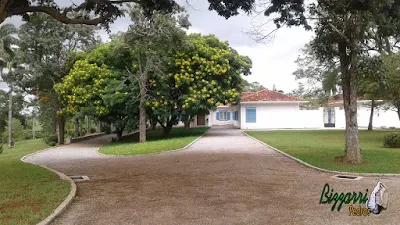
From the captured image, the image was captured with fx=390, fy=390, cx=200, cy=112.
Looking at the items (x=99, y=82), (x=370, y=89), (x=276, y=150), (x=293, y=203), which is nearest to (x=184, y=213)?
(x=293, y=203)

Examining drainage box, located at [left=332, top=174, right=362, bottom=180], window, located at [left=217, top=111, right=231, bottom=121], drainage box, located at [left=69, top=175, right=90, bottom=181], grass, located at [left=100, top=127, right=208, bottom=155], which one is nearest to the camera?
drainage box, located at [left=332, top=174, right=362, bottom=180]

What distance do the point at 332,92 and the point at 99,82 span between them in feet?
57.2

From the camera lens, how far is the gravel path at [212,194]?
5.94 meters

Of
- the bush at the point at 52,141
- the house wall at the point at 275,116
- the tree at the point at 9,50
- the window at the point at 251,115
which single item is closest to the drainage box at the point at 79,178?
the bush at the point at 52,141

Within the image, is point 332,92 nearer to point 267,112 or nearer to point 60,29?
point 267,112

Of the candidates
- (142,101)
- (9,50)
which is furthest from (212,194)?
(9,50)

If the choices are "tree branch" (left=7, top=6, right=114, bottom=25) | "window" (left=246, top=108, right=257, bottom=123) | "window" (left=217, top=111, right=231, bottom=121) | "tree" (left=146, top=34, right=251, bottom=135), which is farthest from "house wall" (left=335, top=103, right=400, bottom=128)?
"tree branch" (left=7, top=6, right=114, bottom=25)

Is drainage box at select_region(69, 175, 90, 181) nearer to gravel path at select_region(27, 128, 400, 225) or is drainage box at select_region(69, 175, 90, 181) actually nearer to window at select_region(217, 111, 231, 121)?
gravel path at select_region(27, 128, 400, 225)

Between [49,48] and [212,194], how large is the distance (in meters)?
21.7

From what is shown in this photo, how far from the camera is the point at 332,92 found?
2992 centimetres

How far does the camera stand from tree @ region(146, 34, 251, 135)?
78.4ft

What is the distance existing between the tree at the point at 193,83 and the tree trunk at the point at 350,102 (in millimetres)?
12032

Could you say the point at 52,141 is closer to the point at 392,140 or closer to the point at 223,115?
the point at 392,140

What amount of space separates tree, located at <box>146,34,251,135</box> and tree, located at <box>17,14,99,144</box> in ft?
23.0
